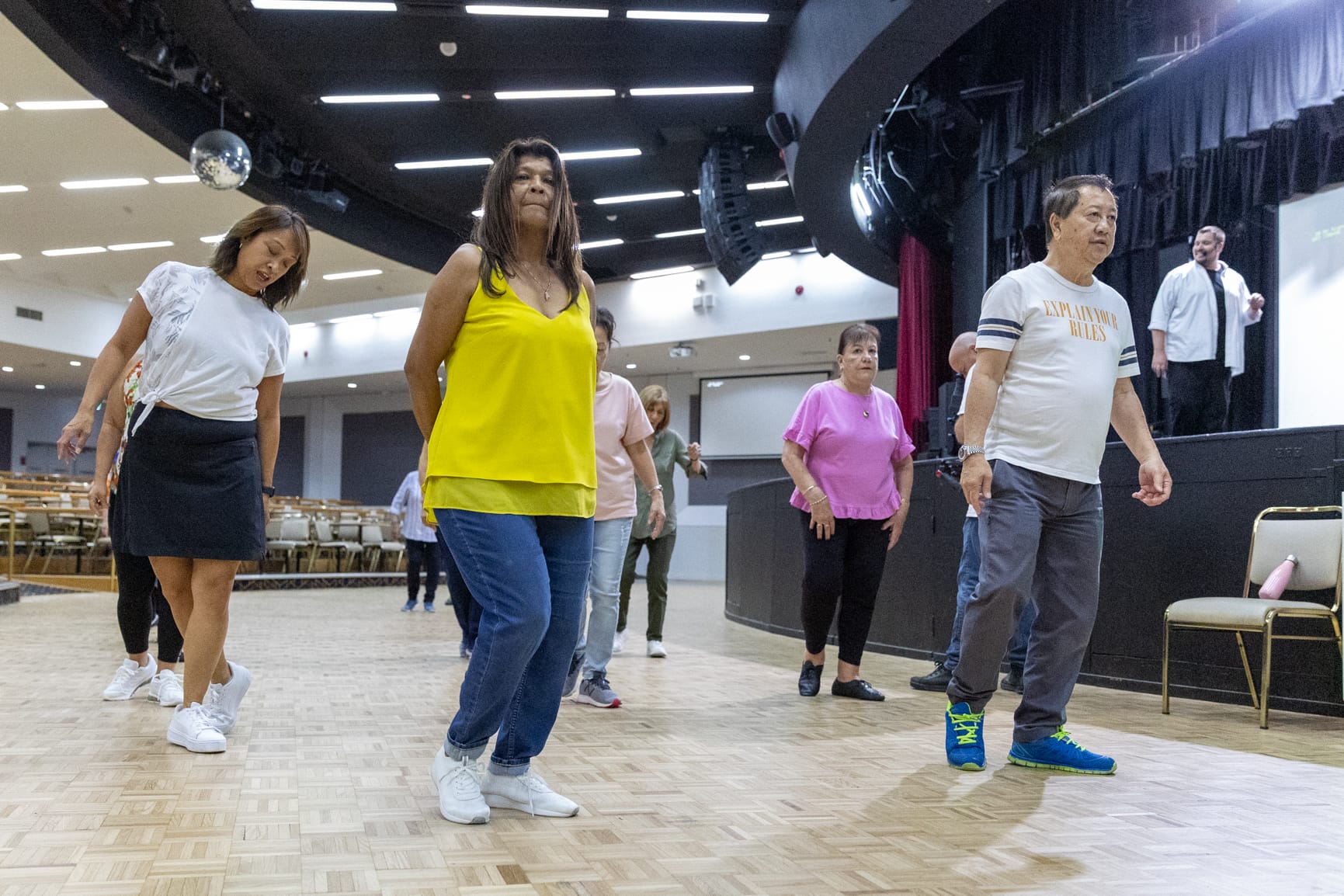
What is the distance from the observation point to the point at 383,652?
5289 millimetres

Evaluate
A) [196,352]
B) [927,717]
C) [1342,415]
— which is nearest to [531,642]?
[196,352]

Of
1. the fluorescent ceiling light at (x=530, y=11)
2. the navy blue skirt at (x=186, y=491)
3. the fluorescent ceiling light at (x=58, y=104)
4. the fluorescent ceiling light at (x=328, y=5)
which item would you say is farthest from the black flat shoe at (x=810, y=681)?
the fluorescent ceiling light at (x=58, y=104)

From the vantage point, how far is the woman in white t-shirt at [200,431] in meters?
2.64

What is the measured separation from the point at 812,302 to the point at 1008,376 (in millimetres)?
11211

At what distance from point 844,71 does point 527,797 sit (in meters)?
5.33

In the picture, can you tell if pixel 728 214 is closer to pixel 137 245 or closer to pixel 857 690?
pixel 857 690

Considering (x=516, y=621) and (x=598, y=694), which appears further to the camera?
(x=598, y=694)

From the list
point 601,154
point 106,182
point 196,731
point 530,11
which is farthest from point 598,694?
point 106,182

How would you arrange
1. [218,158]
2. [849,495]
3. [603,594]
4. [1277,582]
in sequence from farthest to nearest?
[218,158], [849,495], [603,594], [1277,582]

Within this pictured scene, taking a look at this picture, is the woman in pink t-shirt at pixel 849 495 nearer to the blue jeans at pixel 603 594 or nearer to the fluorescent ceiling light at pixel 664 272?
the blue jeans at pixel 603 594

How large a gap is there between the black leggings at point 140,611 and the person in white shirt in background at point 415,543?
4346mm

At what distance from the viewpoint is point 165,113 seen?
8.85 metres

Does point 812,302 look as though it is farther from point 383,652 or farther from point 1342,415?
point 383,652

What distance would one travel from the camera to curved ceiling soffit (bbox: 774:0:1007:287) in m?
5.61
